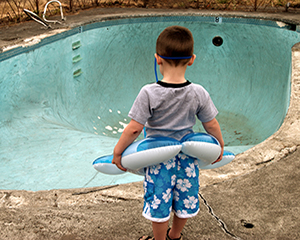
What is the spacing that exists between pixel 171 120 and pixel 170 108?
6 cm

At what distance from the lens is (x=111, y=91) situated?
4906mm

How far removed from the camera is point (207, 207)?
1.67 metres

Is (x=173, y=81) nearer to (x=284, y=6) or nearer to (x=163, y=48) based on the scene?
(x=163, y=48)

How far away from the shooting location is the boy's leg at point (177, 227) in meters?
1.35

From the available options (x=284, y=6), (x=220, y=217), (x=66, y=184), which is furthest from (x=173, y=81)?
(x=284, y=6)

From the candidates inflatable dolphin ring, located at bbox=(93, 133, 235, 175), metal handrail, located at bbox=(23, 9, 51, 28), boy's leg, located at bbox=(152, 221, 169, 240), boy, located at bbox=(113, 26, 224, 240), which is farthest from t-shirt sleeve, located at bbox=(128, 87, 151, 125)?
metal handrail, located at bbox=(23, 9, 51, 28)

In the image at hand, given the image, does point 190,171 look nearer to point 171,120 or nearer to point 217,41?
point 171,120

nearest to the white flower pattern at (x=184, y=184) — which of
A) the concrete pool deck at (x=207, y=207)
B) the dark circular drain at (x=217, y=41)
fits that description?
the concrete pool deck at (x=207, y=207)

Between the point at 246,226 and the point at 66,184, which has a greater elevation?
the point at 246,226

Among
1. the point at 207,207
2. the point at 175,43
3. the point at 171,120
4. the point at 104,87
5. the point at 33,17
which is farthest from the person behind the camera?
the point at 104,87

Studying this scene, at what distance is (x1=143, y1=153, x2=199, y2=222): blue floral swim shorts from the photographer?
122 centimetres

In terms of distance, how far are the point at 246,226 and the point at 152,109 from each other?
2.87 ft

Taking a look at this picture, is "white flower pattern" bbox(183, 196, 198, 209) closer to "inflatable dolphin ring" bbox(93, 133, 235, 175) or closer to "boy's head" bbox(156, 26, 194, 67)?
"inflatable dolphin ring" bbox(93, 133, 235, 175)

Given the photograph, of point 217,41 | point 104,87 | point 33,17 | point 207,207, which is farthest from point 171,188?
point 217,41
